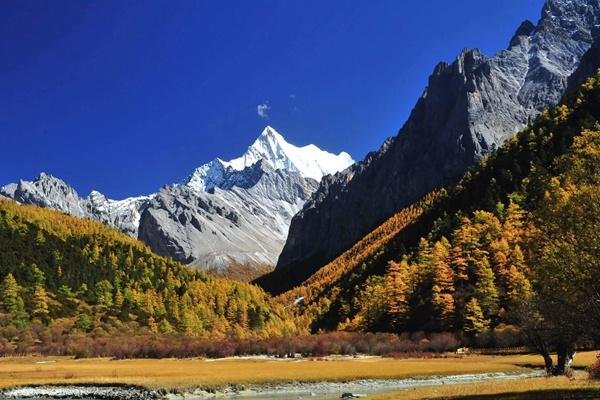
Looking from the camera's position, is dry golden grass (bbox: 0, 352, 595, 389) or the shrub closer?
the shrub

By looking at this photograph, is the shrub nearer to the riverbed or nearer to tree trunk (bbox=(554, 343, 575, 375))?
tree trunk (bbox=(554, 343, 575, 375))

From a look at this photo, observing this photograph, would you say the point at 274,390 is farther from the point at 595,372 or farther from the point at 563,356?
the point at 595,372

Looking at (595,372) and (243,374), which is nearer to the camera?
(595,372)

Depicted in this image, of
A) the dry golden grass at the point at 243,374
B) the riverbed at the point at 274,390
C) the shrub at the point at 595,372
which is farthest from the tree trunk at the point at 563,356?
the dry golden grass at the point at 243,374

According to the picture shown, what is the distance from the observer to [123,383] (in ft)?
243

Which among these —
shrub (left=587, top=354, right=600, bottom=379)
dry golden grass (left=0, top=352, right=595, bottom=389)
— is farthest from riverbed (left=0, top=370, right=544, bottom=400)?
shrub (left=587, top=354, right=600, bottom=379)

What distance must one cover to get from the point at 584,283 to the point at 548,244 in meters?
3.62

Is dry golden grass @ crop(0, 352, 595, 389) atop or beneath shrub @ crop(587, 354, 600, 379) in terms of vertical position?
beneath

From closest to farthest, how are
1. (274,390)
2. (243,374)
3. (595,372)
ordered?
(595,372), (274,390), (243,374)

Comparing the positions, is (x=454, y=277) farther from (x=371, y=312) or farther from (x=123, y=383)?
(x=123, y=383)

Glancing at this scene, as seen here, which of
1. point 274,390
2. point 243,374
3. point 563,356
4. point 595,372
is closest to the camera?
point 595,372

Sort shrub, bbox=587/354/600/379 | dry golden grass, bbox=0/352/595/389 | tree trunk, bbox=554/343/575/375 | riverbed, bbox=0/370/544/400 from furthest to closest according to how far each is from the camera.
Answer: dry golden grass, bbox=0/352/595/389 < riverbed, bbox=0/370/544/400 < tree trunk, bbox=554/343/575/375 < shrub, bbox=587/354/600/379

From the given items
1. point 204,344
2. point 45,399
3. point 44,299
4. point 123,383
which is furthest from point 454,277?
point 44,299

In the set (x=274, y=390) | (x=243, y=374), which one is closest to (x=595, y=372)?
(x=274, y=390)
